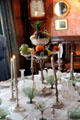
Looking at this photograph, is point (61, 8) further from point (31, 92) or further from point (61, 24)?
point (31, 92)

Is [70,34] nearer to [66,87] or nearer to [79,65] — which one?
[79,65]

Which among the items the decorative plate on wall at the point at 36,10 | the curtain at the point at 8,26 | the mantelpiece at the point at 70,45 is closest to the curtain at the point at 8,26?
the curtain at the point at 8,26

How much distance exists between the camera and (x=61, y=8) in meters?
5.20

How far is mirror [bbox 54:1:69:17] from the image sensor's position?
5.14m

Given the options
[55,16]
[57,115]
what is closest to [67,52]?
[55,16]

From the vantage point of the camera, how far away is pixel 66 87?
5.75 ft

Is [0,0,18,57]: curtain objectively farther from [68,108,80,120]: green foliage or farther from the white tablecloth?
[68,108,80,120]: green foliage

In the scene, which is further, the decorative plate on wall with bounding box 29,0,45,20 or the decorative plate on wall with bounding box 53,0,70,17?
the decorative plate on wall with bounding box 29,0,45,20

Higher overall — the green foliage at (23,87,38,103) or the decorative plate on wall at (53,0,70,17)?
the decorative plate on wall at (53,0,70,17)

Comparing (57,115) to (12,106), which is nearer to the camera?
(57,115)

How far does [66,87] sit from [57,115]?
0.35 meters

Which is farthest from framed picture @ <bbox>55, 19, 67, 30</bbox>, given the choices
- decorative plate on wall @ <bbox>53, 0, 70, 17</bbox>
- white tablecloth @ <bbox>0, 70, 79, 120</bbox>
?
white tablecloth @ <bbox>0, 70, 79, 120</bbox>

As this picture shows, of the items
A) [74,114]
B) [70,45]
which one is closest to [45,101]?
[74,114]

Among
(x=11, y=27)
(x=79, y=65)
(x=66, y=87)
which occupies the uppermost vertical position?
(x=11, y=27)
